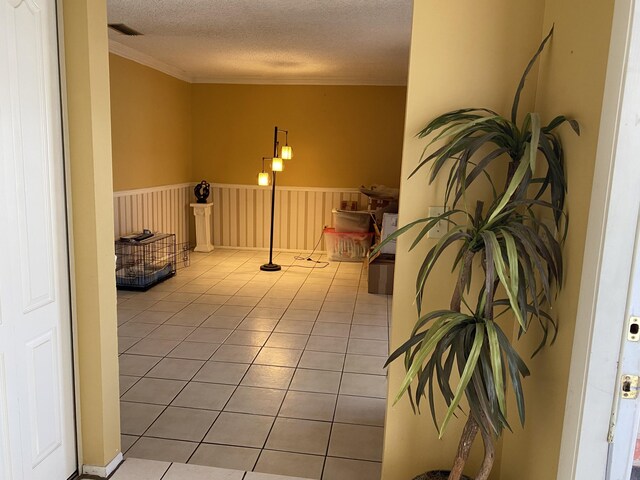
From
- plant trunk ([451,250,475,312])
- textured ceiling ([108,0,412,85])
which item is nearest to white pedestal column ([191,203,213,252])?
textured ceiling ([108,0,412,85])

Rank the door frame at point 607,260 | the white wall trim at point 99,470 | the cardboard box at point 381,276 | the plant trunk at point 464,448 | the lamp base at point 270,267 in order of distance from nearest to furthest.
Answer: the door frame at point 607,260, the plant trunk at point 464,448, the white wall trim at point 99,470, the cardboard box at point 381,276, the lamp base at point 270,267

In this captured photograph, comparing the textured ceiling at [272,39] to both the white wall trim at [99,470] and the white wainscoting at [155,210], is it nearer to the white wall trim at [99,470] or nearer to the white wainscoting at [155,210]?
the white wainscoting at [155,210]

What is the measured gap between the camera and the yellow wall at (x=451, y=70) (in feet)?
5.77

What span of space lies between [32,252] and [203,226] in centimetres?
A: 546

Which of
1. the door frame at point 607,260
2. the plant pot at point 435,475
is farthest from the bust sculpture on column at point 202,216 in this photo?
the door frame at point 607,260

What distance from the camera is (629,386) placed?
126 cm

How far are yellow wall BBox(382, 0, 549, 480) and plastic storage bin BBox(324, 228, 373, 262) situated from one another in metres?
4.85

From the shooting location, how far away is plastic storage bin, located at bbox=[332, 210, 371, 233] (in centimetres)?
673

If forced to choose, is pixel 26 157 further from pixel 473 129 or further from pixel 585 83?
pixel 585 83

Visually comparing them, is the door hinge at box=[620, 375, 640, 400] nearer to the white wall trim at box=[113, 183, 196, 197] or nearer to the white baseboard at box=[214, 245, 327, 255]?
the white wall trim at box=[113, 183, 196, 197]

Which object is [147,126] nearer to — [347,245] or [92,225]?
[347,245]

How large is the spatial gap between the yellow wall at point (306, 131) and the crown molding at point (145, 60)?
1.62 feet

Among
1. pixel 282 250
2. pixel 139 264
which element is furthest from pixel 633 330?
pixel 282 250

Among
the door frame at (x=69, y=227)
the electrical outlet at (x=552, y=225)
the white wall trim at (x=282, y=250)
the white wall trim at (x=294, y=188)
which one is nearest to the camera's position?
the electrical outlet at (x=552, y=225)
